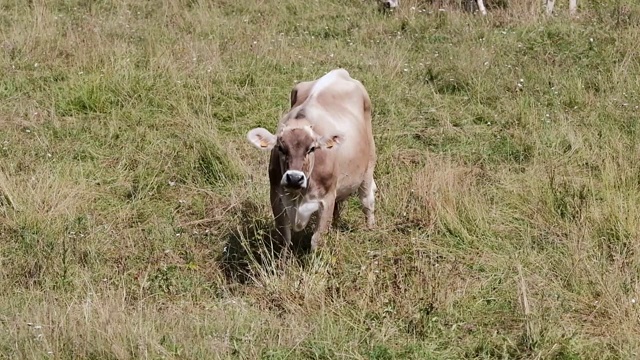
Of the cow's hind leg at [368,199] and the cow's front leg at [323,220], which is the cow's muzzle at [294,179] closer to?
the cow's front leg at [323,220]

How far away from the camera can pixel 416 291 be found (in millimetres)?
5047

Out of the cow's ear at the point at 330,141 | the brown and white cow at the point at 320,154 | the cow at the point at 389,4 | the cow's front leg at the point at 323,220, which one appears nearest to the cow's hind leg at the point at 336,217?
the brown and white cow at the point at 320,154

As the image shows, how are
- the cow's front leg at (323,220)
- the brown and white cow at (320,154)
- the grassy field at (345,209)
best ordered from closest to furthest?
the grassy field at (345,209) < the brown and white cow at (320,154) < the cow's front leg at (323,220)

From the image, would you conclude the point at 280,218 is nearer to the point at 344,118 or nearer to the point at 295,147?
the point at 295,147

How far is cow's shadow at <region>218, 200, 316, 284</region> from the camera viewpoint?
18.5ft

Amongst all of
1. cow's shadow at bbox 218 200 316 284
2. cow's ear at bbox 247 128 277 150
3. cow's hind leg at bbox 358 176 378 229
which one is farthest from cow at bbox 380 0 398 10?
cow's ear at bbox 247 128 277 150

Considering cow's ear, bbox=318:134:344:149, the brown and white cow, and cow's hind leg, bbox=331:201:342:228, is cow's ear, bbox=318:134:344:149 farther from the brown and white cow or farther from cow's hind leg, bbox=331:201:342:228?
cow's hind leg, bbox=331:201:342:228

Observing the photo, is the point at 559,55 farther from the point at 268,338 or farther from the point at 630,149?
the point at 268,338

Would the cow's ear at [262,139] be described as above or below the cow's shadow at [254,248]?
above

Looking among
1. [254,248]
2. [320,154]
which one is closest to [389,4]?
[254,248]

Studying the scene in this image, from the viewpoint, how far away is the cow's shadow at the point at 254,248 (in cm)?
563

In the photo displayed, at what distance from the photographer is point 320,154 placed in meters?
5.65

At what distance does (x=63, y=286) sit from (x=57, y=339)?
1036 mm

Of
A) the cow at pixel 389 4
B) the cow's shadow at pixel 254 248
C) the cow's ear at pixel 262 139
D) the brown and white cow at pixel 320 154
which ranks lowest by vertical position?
the cow at pixel 389 4
